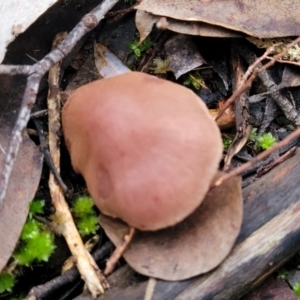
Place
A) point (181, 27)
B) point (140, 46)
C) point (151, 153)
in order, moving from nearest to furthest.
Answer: point (151, 153) < point (181, 27) < point (140, 46)

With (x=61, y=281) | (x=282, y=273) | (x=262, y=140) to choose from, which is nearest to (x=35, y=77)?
(x=61, y=281)

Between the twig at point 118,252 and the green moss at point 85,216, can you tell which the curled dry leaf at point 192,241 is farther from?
the green moss at point 85,216

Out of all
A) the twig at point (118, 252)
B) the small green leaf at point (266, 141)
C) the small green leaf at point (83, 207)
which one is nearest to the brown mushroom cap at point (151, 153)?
the twig at point (118, 252)

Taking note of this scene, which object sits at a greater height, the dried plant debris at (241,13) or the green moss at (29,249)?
the dried plant debris at (241,13)

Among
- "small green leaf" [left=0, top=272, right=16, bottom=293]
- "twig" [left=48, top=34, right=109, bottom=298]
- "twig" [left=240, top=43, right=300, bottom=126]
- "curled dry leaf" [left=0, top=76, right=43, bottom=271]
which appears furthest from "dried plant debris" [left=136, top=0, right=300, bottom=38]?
"small green leaf" [left=0, top=272, right=16, bottom=293]

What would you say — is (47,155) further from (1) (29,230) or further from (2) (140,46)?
(2) (140,46)

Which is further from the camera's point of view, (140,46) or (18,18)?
(140,46)
